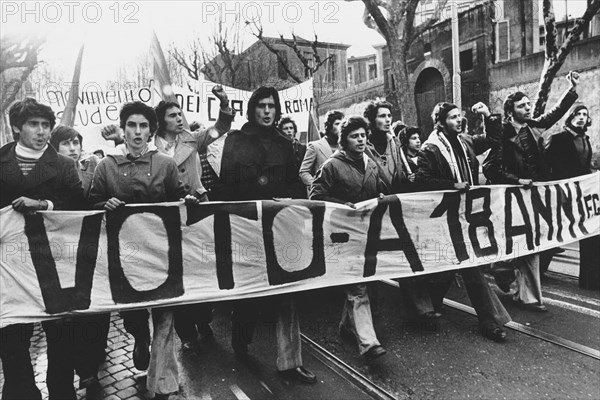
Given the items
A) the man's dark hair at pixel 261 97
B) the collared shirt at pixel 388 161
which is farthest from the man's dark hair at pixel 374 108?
the man's dark hair at pixel 261 97

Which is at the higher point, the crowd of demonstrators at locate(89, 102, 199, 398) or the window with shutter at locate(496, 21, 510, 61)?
the window with shutter at locate(496, 21, 510, 61)

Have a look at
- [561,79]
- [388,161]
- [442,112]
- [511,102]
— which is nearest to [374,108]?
[388,161]

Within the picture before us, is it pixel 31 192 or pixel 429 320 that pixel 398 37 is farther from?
pixel 31 192

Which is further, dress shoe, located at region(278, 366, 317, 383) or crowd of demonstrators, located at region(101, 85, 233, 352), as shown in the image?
crowd of demonstrators, located at region(101, 85, 233, 352)

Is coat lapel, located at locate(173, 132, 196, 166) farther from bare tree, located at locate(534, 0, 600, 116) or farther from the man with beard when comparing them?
bare tree, located at locate(534, 0, 600, 116)

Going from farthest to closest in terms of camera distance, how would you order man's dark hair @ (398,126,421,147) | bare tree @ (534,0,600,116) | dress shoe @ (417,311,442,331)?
bare tree @ (534,0,600,116)
man's dark hair @ (398,126,421,147)
dress shoe @ (417,311,442,331)

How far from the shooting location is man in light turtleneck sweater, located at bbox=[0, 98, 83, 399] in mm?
3148

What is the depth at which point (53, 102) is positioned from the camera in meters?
7.96

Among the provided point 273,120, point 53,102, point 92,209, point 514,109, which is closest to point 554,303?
point 514,109

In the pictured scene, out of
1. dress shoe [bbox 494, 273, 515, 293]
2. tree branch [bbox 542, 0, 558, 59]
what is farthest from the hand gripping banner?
tree branch [bbox 542, 0, 558, 59]

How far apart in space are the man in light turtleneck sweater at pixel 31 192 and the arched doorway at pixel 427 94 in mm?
22250

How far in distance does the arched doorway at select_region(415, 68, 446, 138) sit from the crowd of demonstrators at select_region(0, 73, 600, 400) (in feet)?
61.3

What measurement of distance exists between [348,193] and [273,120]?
0.94m

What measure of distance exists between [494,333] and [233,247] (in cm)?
244
